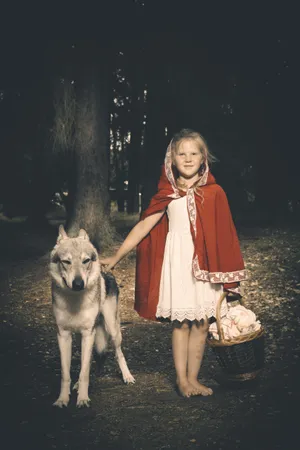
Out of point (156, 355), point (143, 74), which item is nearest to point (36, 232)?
point (143, 74)

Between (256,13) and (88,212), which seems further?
(256,13)

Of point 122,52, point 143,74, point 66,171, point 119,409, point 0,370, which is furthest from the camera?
point 66,171

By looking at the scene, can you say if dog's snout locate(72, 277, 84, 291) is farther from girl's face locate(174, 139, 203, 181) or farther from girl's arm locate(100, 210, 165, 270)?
girl's face locate(174, 139, 203, 181)

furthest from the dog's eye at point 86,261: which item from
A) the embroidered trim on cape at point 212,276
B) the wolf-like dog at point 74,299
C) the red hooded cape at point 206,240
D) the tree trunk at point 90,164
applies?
the tree trunk at point 90,164

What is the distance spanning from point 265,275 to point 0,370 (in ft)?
17.2

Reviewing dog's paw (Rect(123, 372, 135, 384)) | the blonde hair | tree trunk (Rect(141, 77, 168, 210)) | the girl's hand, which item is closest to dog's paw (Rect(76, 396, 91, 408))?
dog's paw (Rect(123, 372, 135, 384))

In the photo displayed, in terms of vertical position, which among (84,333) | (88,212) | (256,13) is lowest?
(84,333)

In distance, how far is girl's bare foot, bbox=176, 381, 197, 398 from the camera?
4.49 meters

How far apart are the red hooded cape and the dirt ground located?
0.86 meters

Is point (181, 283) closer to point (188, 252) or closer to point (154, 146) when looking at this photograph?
point (188, 252)

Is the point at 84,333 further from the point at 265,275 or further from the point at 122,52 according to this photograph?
the point at 122,52

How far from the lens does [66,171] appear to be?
1911 cm

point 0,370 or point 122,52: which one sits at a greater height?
point 122,52

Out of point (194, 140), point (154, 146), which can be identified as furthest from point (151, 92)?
point (194, 140)
